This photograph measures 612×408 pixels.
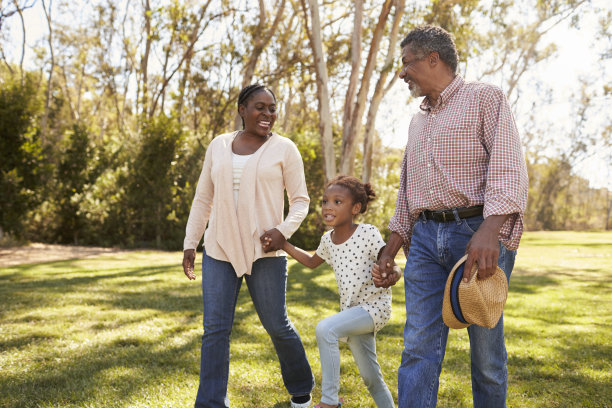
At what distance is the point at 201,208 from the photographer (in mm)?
3770

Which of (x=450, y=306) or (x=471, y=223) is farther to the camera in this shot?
(x=471, y=223)

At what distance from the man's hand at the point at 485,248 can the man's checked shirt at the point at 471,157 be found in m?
0.05

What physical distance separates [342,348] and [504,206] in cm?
344

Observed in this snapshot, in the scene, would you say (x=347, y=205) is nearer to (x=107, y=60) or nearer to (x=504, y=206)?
(x=504, y=206)

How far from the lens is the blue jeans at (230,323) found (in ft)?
11.0

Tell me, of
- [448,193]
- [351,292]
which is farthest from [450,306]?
[351,292]

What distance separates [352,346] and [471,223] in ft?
3.78

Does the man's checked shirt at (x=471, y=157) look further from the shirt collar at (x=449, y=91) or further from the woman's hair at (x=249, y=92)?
the woman's hair at (x=249, y=92)

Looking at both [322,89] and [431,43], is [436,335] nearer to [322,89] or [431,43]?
[431,43]

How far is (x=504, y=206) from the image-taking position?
2.43 m

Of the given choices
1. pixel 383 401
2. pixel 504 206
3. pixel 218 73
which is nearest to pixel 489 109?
pixel 504 206

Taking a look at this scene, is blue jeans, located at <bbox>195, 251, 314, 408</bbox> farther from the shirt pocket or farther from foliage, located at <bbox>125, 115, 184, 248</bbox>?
foliage, located at <bbox>125, 115, 184, 248</bbox>

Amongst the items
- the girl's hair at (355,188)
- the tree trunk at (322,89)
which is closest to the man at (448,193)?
the girl's hair at (355,188)

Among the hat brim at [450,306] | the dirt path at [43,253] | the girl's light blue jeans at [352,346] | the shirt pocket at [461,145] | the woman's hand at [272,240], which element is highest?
the shirt pocket at [461,145]
